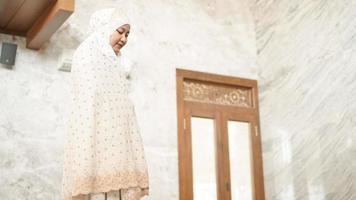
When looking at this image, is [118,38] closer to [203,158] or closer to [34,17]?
[34,17]

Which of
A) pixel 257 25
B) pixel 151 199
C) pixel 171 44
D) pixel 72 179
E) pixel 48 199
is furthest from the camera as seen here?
pixel 257 25

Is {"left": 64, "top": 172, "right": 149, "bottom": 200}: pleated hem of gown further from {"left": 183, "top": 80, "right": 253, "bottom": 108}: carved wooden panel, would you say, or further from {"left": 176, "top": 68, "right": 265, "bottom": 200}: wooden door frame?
{"left": 183, "top": 80, "right": 253, "bottom": 108}: carved wooden panel

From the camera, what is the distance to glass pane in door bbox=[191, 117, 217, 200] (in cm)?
457

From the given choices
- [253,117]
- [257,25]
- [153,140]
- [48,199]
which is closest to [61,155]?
[48,199]

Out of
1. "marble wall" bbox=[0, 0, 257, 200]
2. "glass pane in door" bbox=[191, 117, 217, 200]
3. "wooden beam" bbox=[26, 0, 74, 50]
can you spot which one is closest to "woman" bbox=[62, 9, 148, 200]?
"wooden beam" bbox=[26, 0, 74, 50]

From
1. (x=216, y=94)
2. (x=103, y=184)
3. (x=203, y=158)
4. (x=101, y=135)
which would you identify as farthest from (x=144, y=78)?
(x=103, y=184)

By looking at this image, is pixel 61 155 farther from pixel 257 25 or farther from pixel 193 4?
pixel 257 25

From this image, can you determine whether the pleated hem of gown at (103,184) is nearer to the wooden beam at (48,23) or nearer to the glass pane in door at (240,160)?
the wooden beam at (48,23)

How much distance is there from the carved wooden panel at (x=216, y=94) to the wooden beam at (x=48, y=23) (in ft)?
4.89

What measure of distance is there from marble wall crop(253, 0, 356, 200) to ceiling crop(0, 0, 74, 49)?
223 cm

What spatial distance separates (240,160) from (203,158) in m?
0.42

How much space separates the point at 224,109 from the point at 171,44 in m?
0.83

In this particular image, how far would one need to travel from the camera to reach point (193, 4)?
5.01 metres

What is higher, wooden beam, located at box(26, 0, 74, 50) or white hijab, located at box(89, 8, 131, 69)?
wooden beam, located at box(26, 0, 74, 50)
